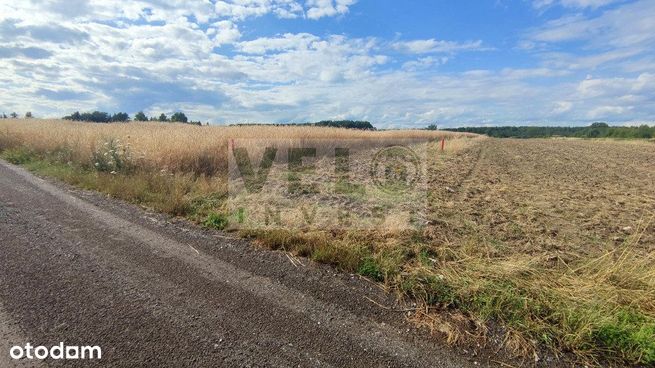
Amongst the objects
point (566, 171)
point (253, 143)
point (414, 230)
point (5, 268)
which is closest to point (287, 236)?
point (414, 230)

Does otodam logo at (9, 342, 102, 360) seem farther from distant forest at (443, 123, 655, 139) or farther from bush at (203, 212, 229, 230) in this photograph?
distant forest at (443, 123, 655, 139)

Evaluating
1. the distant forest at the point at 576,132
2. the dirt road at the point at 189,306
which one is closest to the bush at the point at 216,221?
the dirt road at the point at 189,306

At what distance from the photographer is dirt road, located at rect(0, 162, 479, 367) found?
2.36m

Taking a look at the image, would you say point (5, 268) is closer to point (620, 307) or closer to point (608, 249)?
point (620, 307)

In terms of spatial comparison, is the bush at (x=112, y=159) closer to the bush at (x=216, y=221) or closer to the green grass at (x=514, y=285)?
the bush at (x=216, y=221)

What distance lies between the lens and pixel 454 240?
4641 mm

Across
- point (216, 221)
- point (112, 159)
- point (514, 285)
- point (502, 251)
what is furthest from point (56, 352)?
point (112, 159)

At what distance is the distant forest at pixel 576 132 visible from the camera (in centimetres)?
5927

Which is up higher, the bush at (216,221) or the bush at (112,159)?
the bush at (112,159)

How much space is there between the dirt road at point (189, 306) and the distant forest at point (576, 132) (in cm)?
7574

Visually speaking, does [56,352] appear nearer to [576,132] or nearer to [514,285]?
[514,285]

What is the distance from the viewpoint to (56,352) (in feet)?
7.47

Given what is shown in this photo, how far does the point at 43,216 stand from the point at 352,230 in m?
4.96

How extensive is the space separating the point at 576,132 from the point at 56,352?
115 metres
